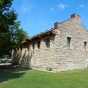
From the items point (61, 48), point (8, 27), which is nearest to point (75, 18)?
point (61, 48)

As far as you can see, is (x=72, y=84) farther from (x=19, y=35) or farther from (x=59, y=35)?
(x=19, y=35)

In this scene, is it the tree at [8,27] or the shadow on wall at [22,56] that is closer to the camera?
the tree at [8,27]

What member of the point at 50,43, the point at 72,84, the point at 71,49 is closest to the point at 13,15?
the point at 50,43

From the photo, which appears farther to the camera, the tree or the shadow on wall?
the shadow on wall

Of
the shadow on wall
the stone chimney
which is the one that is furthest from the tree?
the stone chimney

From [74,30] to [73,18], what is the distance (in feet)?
4.77

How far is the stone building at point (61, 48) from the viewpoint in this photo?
30.1 meters

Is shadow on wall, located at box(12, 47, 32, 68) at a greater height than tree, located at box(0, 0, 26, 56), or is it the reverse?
tree, located at box(0, 0, 26, 56)

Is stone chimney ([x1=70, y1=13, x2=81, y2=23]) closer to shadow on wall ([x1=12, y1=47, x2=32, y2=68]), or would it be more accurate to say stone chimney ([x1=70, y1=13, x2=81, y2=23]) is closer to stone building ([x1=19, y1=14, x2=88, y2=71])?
stone building ([x1=19, y1=14, x2=88, y2=71])

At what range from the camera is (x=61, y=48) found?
1209 inches

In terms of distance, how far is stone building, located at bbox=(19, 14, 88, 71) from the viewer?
3012 centimetres

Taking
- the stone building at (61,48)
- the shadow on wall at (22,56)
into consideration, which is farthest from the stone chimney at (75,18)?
the shadow on wall at (22,56)

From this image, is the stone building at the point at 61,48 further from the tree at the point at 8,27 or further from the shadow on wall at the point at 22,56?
the tree at the point at 8,27

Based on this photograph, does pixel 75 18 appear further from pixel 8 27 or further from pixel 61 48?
pixel 8 27
